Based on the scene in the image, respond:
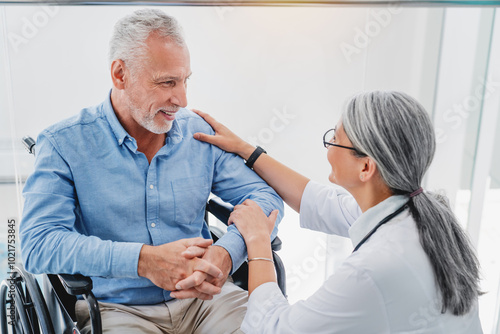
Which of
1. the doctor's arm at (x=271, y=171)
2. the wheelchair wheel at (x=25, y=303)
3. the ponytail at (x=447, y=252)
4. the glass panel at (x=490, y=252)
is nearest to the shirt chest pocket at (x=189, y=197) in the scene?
the doctor's arm at (x=271, y=171)

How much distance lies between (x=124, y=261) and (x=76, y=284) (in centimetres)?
14

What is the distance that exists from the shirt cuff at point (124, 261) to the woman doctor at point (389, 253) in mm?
325

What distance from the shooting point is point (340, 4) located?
77.3 inches

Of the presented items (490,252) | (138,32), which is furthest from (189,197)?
(490,252)

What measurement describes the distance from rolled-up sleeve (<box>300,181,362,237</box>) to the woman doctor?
36 cm

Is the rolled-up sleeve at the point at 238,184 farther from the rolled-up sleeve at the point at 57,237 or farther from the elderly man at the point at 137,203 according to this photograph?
the rolled-up sleeve at the point at 57,237

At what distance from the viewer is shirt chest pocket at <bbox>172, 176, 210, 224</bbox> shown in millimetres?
1542

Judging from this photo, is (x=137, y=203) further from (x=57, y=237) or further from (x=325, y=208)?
(x=325, y=208)

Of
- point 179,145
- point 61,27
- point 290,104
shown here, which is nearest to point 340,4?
point 290,104

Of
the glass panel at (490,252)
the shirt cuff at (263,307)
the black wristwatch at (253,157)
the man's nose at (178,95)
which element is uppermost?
the man's nose at (178,95)

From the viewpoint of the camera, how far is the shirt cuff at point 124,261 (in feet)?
4.30

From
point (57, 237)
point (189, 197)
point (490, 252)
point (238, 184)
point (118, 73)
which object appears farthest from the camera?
point (490, 252)

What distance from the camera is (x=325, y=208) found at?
5.51ft

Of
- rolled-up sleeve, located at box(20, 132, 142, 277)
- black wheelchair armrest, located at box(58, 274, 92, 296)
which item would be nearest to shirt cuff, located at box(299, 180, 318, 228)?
rolled-up sleeve, located at box(20, 132, 142, 277)
